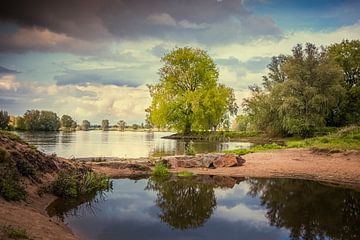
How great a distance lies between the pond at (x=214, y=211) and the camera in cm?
1069

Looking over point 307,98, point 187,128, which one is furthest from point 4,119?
point 307,98

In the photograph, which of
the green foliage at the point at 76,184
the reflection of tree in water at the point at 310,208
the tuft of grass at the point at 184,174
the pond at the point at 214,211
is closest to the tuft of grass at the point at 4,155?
the green foliage at the point at 76,184

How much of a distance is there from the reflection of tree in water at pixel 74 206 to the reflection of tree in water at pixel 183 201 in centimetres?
245

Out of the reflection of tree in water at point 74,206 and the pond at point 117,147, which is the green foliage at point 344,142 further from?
the reflection of tree in water at point 74,206

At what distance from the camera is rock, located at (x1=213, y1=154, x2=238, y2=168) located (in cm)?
2444

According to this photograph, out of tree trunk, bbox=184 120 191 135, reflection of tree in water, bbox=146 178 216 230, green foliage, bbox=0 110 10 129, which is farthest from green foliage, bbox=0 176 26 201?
green foliage, bbox=0 110 10 129

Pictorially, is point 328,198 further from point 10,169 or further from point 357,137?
point 357,137

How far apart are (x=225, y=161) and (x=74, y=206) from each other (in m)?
13.1

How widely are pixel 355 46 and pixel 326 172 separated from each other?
51714mm

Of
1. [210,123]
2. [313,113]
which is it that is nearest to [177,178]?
[313,113]

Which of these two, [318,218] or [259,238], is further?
[318,218]

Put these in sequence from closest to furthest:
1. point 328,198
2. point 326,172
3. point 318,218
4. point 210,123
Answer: point 318,218 < point 328,198 < point 326,172 < point 210,123

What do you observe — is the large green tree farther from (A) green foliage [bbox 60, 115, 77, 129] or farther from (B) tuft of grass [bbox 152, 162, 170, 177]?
(A) green foliage [bbox 60, 115, 77, 129]

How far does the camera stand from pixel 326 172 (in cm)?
2217
